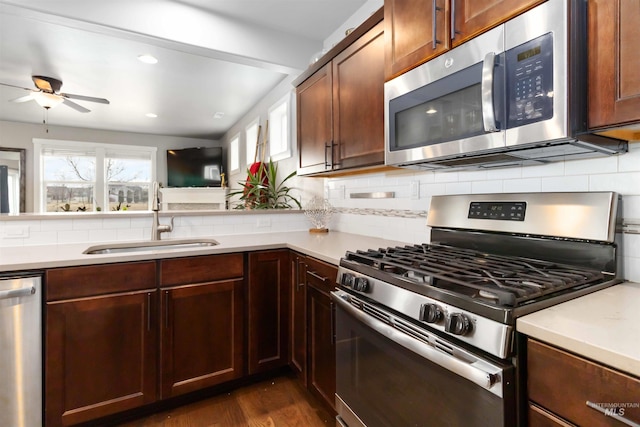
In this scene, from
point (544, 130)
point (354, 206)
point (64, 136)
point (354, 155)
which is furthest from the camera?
point (64, 136)

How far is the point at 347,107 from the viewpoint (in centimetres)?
190

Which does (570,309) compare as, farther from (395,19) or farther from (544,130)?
(395,19)

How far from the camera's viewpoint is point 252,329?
6.39 feet

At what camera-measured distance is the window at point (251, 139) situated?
4.76 metres

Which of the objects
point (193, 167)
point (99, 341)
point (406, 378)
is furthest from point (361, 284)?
point (193, 167)

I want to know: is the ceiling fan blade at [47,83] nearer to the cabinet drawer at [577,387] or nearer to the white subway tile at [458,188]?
the white subway tile at [458,188]

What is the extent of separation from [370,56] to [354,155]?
1.72 feet

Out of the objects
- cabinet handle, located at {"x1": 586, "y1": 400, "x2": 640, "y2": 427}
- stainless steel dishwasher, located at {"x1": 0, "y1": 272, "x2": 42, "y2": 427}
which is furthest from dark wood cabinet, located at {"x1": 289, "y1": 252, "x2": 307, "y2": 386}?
cabinet handle, located at {"x1": 586, "y1": 400, "x2": 640, "y2": 427}

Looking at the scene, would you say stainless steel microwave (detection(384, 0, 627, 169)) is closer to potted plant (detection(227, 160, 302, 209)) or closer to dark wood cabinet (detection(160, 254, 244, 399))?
dark wood cabinet (detection(160, 254, 244, 399))

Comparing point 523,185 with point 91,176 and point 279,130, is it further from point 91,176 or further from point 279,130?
point 91,176

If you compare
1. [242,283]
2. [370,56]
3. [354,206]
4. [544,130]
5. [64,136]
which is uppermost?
[64,136]

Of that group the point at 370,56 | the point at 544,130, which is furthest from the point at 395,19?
the point at 544,130

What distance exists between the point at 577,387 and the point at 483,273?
0.41 metres

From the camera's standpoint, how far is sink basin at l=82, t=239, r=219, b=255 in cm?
198
